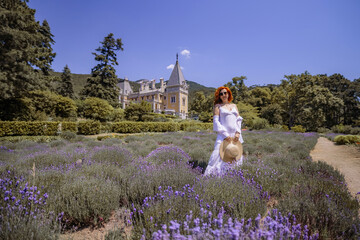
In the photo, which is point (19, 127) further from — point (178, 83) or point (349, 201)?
point (178, 83)

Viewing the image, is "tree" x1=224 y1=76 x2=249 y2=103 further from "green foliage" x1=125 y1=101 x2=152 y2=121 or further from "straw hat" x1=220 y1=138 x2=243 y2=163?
"straw hat" x1=220 y1=138 x2=243 y2=163

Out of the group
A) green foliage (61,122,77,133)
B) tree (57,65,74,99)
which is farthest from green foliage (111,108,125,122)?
tree (57,65,74,99)

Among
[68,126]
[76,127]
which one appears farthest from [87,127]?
[68,126]

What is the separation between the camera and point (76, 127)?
1527 cm

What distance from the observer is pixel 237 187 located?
2.55 metres

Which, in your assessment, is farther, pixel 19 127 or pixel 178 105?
pixel 178 105

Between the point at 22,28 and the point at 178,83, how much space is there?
35.5 metres

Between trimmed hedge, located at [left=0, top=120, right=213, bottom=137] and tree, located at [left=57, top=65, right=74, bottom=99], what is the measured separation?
27.4m

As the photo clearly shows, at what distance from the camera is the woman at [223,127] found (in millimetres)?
3785

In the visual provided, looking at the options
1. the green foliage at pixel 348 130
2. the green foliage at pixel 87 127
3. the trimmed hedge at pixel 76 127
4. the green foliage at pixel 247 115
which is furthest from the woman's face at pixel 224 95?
the green foliage at pixel 247 115

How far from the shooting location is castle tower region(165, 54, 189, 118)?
156 feet

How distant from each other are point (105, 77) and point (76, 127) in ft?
59.9

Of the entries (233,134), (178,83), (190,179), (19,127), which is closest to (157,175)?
(190,179)

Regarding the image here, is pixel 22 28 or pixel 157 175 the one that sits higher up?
pixel 22 28
